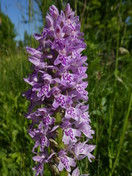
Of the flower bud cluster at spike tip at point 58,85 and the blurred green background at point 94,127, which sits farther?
the blurred green background at point 94,127

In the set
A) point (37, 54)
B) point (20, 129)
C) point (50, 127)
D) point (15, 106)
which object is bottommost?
point (20, 129)

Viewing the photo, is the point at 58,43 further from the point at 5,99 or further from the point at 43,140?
the point at 5,99

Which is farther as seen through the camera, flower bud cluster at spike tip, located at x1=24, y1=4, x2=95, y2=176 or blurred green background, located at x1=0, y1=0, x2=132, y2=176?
blurred green background, located at x1=0, y1=0, x2=132, y2=176

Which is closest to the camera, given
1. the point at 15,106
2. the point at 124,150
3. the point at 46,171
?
the point at 46,171

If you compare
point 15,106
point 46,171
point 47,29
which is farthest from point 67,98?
point 15,106

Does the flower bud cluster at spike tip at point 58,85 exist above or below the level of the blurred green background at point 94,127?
above

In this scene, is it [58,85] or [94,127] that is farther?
[94,127]

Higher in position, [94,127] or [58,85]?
[58,85]

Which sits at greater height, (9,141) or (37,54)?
(37,54)

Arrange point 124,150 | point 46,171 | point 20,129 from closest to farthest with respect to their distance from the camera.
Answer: point 46,171 < point 124,150 < point 20,129

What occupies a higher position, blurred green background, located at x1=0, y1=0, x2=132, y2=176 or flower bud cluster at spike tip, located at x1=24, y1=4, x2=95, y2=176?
flower bud cluster at spike tip, located at x1=24, y1=4, x2=95, y2=176

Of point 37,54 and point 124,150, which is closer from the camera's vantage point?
point 37,54
